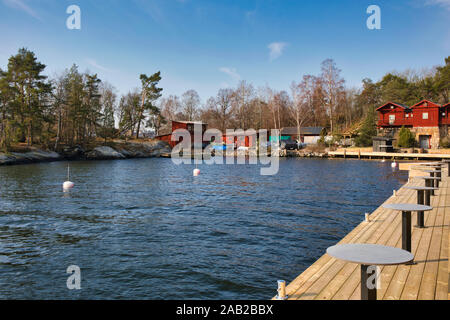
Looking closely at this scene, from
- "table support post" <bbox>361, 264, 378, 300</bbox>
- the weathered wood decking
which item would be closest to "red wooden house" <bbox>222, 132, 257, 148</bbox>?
the weathered wood decking

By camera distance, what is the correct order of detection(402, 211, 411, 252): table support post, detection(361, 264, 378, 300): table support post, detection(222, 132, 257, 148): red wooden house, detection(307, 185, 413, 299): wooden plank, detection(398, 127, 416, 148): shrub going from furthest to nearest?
detection(222, 132, 257, 148): red wooden house, detection(398, 127, 416, 148): shrub, detection(402, 211, 411, 252): table support post, detection(307, 185, 413, 299): wooden plank, detection(361, 264, 378, 300): table support post

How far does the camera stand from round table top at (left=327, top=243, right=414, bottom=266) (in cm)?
416

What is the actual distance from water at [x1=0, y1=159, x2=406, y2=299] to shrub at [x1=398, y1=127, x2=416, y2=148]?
1491 inches

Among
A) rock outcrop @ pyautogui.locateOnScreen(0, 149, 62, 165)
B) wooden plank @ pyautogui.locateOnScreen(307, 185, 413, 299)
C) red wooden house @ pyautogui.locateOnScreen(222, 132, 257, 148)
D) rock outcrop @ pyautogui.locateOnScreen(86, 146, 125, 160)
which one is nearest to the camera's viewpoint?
wooden plank @ pyautogui.locateOnScreen(307, 185, 413, 299)

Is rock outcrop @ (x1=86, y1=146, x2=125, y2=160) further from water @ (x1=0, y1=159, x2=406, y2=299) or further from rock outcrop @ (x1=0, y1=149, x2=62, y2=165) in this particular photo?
water @ (x1=0, y1=159, x2=406, y2=299)

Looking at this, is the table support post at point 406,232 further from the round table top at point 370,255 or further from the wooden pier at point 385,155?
the wooden pier at point 385,155

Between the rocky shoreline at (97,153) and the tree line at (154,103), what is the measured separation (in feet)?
7.21

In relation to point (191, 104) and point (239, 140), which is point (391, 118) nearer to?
point (239, 140)

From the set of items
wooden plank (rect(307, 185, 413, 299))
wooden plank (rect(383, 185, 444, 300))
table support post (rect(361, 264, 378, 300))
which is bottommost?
wooden plank (rect(307, 185, 413, 299))

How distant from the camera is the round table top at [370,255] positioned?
4.16 m
